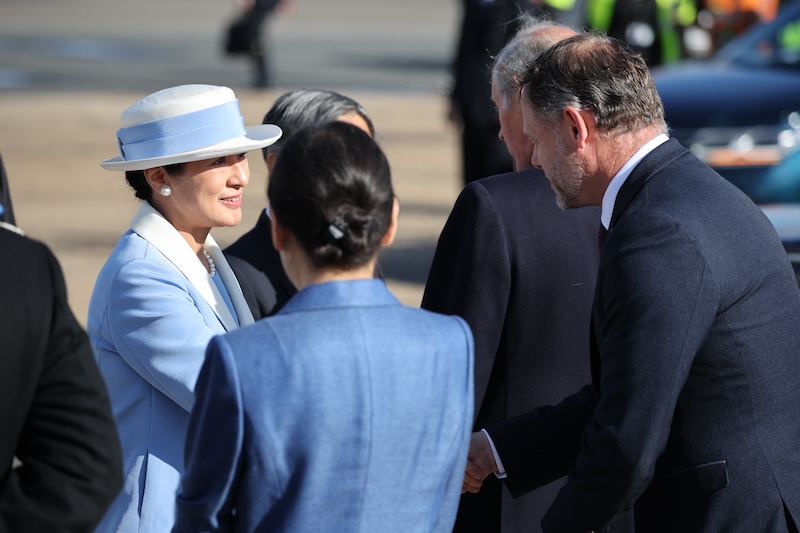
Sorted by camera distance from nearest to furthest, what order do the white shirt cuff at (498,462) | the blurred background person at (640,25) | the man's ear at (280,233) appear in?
1. the man's ear at (280,233)
2. the white shirt cuff at (498,462)
3. the blurred background person at (640,25)

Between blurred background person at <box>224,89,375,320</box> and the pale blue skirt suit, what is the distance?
496 millimetres

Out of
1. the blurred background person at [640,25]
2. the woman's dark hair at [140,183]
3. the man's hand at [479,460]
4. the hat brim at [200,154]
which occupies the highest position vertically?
the hat brim at [200,154]

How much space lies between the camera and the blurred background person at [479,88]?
9078 millimetres

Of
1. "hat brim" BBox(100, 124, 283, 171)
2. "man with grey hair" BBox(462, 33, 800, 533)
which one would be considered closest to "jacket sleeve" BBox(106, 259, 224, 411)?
"hat brim" BBox(100, 124, 283, 171)

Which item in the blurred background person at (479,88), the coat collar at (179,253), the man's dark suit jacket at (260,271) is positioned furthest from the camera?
the blurred background person at (479,88)

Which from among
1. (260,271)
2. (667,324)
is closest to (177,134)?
(260,271)

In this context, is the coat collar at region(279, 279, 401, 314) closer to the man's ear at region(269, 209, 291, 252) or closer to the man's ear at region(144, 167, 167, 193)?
the man's ear at region(269, 209, 291, 252)

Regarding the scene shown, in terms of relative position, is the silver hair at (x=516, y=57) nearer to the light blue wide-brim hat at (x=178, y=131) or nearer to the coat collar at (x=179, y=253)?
the light blue wide-brim hat at (x=178, y=131)

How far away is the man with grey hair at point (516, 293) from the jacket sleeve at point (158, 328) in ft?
1.98

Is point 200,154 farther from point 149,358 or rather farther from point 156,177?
point 149,358

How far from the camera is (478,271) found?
2.96 m

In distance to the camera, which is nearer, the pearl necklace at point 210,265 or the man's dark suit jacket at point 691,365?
the man's dark suit jacket at point 691,365

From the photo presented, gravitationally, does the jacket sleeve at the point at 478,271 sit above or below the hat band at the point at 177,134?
below

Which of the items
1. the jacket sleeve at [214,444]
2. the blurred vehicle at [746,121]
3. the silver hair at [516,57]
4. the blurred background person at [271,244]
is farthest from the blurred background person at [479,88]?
the jacket sleeve at [214,444]
